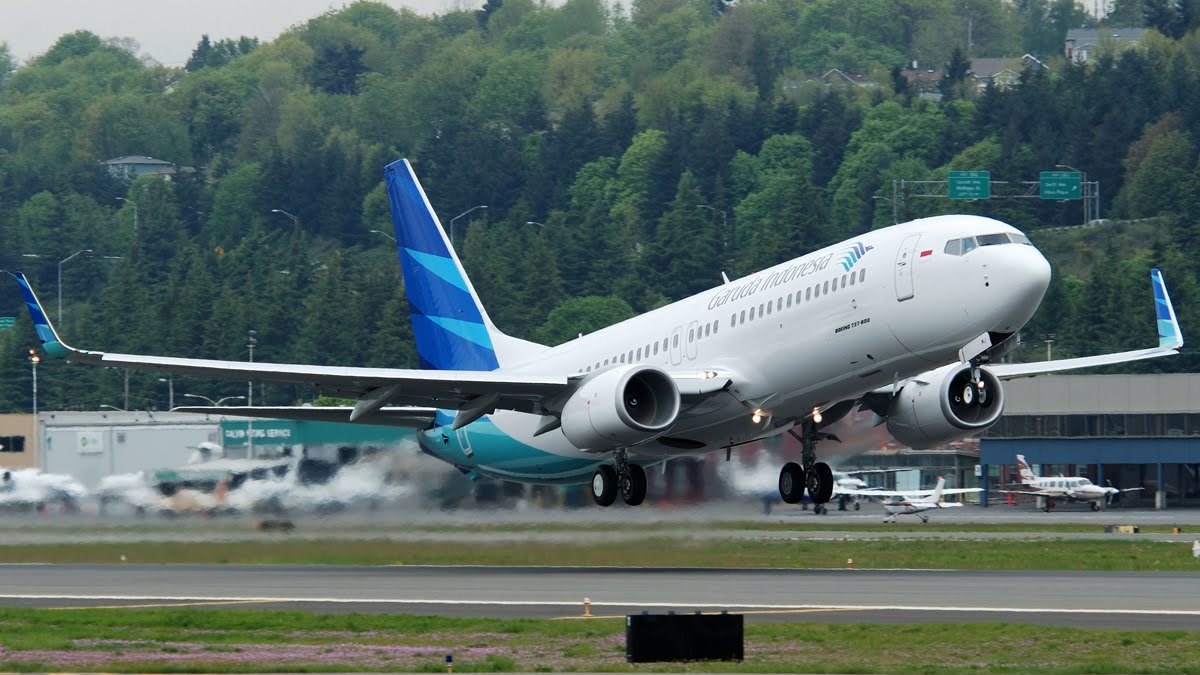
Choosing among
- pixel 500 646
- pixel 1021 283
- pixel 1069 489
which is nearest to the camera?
pixel 500 646

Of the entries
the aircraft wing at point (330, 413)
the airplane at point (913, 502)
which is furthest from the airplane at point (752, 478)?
the airplane at point (913, 502)

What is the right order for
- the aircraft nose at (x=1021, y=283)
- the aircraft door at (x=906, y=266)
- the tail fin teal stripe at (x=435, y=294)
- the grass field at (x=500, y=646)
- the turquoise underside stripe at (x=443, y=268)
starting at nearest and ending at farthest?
the grass field at (x=500, y=646), the aircraft nose at (x=1021, y=283), the aircraft door at (x=906, y=266), the tail fin teal stripe at (x=435, y=294), the turquoise underside stripe at (x=443, y=268)

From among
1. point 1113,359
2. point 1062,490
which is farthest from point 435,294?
point 1062,490

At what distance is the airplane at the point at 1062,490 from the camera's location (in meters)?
107

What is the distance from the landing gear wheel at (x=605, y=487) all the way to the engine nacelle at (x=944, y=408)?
6923 mm

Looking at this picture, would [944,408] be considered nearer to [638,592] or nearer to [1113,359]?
[1113,359]

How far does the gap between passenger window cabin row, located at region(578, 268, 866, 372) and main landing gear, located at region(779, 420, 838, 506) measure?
3.81m

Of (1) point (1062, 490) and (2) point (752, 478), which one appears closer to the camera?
(2) point (752, 478)

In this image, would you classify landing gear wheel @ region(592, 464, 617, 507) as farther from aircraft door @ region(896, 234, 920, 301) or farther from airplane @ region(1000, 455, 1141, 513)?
airplane @ region(1000, 455, 1141, 513)

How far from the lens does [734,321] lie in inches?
1934

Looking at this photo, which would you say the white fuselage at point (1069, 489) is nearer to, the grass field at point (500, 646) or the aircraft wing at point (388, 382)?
the aircraft wing at point (388, 382)

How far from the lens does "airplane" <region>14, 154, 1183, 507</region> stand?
4447 cm

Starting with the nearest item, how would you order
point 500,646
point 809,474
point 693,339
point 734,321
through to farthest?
point 500,646 < point 734,321 < point 693,339 < point 809,474

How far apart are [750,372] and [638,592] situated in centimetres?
572
